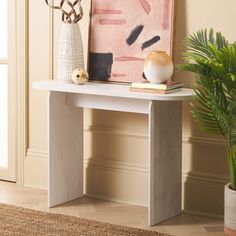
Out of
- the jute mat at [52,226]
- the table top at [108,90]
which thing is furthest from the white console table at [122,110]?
the jute mat at [52,226]

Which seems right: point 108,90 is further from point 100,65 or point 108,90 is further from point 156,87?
point 100,65

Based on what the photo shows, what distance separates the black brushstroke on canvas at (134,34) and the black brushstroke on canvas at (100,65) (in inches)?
5.9


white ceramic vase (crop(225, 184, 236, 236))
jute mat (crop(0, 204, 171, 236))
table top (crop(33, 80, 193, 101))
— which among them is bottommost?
jute mat (crop(0, 204, 171, 236))

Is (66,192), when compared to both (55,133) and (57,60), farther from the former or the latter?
(57,60)

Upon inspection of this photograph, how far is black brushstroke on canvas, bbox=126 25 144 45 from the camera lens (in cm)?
395

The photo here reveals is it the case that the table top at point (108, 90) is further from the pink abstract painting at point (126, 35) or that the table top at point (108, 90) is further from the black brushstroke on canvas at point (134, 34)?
the black brushstroke on canvas at point (134, 34)

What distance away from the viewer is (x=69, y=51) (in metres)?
3.93

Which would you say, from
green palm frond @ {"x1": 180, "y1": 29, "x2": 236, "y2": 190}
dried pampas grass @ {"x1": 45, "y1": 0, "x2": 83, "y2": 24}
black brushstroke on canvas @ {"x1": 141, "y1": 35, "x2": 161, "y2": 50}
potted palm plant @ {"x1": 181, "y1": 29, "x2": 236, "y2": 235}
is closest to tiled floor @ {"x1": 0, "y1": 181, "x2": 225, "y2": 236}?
potted palm plant @ {"x1": 181, "y1": 29, "x2": 236, "y2": 235}

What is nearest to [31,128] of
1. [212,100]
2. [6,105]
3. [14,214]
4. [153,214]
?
[6,105]

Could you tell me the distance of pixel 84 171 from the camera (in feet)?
14.1

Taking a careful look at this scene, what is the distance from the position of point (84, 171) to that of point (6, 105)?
771 mm

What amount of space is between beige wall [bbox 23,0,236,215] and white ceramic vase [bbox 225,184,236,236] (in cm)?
35

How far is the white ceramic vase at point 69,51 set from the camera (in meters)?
3.93

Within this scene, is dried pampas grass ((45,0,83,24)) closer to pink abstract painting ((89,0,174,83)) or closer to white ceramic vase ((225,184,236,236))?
pink abstract painting ((89,0,174,83))
